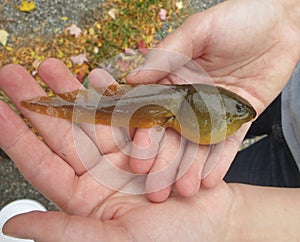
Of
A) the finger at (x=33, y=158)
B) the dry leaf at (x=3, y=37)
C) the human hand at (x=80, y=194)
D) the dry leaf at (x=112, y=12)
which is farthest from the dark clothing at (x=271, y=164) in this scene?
the dry leaf at (x=3, y=37)

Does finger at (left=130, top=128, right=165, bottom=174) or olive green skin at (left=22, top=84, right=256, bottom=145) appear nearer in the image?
finger at (left=130, top=128, right=165, bottom=174)

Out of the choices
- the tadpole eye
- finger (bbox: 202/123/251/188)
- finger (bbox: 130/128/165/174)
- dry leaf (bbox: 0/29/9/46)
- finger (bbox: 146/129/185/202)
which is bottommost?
finger (bbox: 202/123/251/188)

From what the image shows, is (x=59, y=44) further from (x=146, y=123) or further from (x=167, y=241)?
(x=167, y=241)

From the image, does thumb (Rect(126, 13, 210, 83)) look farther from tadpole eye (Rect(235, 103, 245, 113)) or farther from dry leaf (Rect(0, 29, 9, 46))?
dry leaf (Rect(0, 29, 9, 46))

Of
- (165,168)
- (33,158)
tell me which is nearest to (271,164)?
(165,168)

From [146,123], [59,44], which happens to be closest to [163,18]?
[59,44]

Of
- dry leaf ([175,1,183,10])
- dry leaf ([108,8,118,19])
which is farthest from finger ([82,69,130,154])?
dry leaf ([175,1,183,10])

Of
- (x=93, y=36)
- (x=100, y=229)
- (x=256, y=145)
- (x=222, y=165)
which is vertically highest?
(x=93, y=36)
